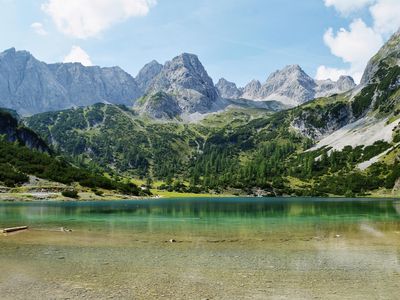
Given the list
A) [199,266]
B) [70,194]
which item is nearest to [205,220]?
[199,266]

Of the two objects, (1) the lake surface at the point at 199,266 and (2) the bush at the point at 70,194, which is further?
(2) the bush at the point at 70,194

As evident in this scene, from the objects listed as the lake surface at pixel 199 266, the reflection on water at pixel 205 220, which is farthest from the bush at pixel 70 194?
the lake surface at pixel 199 266

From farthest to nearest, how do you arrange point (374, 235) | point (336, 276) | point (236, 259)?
point (374, 235) → point (236, 259) → point (336, 276)

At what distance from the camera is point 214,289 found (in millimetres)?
23062

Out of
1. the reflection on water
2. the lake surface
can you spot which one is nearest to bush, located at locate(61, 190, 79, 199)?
the reflection on water

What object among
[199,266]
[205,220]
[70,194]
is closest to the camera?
[199,266]

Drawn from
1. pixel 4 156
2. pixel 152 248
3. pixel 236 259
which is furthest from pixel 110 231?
pixel 4 156

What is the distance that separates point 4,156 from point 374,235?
589ft

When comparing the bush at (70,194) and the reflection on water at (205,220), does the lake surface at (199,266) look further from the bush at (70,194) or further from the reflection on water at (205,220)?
the bush at (70,194)

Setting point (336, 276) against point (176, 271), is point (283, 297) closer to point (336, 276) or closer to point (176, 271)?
point (336, 276)

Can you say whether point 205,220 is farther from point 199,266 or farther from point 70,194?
point 70,194

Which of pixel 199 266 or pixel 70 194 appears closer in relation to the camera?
pixel 199 266

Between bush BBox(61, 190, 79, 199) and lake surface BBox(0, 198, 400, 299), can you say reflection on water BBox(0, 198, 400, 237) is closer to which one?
lake surface BBox(0, 198, 400, 299)

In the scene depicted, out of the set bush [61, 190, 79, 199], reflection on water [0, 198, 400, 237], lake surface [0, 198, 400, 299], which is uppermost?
bush [61, 190, 79, 199]
